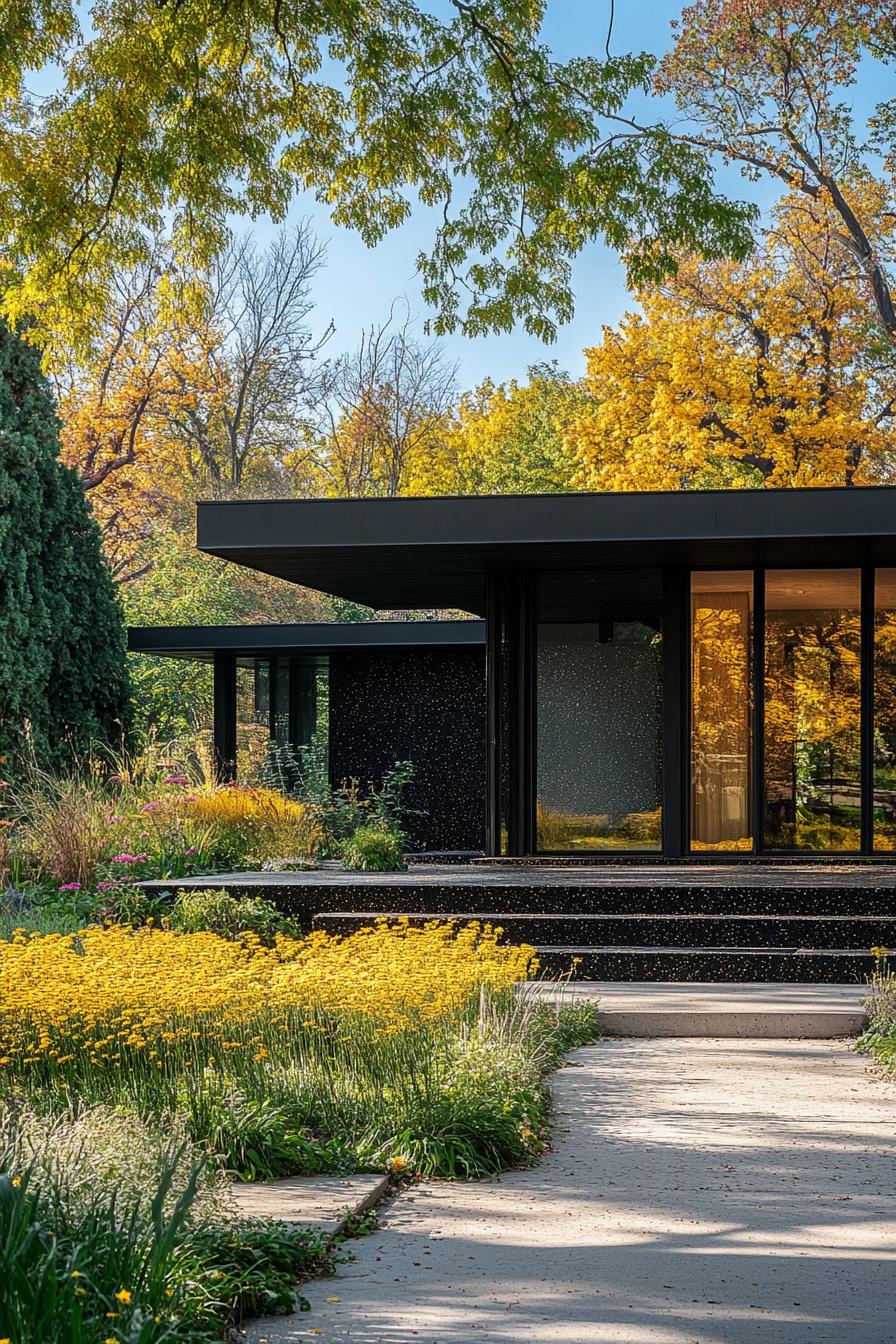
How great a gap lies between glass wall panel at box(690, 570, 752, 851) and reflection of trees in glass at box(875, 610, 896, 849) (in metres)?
1.09

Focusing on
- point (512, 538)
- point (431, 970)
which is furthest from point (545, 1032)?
point (512, 538)

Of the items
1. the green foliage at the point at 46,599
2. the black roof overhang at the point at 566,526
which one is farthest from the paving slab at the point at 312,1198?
the green foliage at the point at 46,599

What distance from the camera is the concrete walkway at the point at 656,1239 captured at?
11.1 ft

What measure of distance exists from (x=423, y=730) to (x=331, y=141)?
9.67 metres

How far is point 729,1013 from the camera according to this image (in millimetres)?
7969

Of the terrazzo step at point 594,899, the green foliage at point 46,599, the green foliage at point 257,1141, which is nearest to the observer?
the green foliage at point 257,1141

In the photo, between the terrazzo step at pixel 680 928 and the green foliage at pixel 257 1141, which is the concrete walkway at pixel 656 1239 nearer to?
the green foliage at pixel 257 1141

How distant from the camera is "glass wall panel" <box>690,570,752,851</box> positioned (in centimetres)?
1266

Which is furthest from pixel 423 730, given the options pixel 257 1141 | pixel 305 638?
pixel 257 1141

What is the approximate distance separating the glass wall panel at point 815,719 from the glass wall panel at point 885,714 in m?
0.17

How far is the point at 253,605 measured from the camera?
3294 centimetres

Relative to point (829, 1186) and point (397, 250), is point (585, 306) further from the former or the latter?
point (829, 1186)

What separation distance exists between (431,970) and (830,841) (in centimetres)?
701

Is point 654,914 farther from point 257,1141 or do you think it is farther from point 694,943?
point 257,1141
